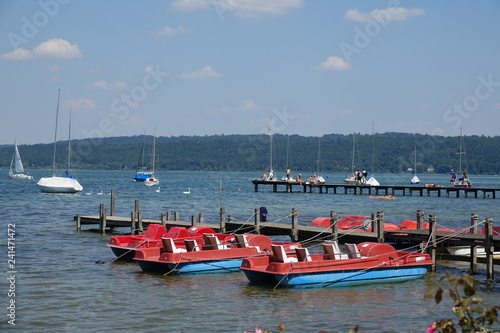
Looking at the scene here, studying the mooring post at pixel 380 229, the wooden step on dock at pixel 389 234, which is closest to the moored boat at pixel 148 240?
the wooden step on dock at pixel 389 234

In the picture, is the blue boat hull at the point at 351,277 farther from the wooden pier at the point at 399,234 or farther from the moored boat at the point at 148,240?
the moored boat at the point at 148,240

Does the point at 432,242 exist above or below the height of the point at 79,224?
above

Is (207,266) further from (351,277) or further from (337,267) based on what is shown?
(351,277)

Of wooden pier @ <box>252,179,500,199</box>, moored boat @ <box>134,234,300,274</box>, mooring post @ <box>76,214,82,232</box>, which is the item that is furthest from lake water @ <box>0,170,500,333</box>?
wooden pier @ <box>252,179,500,199</box>

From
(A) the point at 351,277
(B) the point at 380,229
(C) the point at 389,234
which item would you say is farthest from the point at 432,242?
(A) the point at 351,277

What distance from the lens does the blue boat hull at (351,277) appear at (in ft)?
60.9

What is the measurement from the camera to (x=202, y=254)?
21469mm

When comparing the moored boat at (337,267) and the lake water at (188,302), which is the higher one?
the moored boat at (337,267)

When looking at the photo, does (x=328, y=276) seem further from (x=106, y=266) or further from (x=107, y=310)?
(x=106, y=266)

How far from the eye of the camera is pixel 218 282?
20.2 meters

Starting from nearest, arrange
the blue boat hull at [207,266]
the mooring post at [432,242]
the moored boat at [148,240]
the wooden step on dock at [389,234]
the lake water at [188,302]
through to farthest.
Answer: the lake water at [188,302], the blue boat hull at [207,266], the wooden step on dock at [389,234], the mooring post at [432,242], the moored boat at [148,240]

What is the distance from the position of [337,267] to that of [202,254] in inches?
185

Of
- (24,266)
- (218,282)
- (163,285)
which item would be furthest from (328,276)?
(24,266)

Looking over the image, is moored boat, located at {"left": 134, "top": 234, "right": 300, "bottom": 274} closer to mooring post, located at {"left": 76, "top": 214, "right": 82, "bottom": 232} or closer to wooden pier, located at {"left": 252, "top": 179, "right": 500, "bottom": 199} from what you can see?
mooring post, located at {"left": 76, "top": 214, "right": 82, "bottom": 232}
